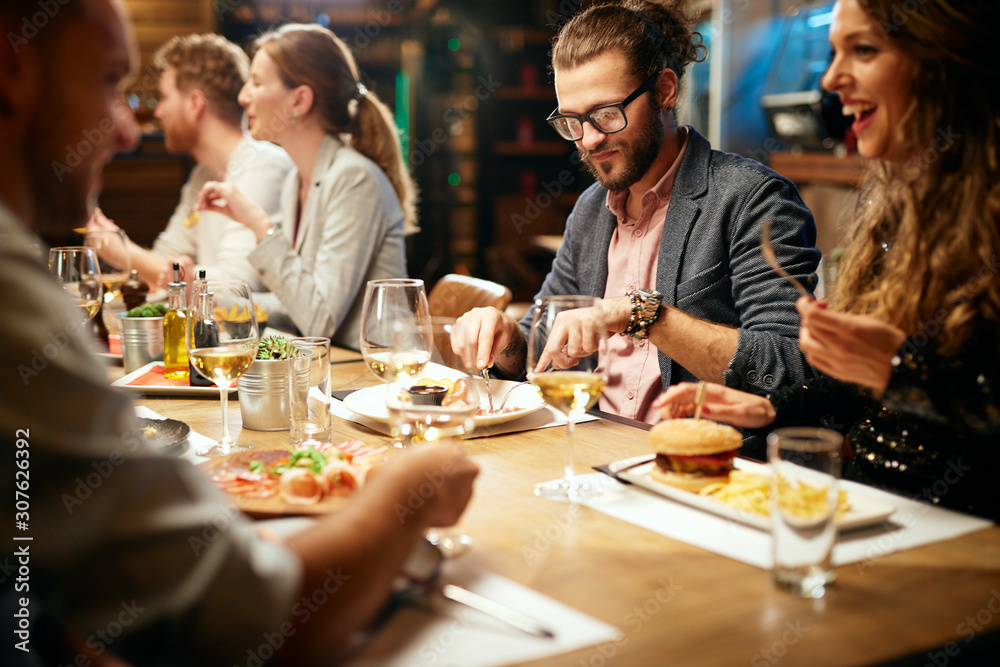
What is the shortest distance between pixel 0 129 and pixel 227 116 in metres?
3.20

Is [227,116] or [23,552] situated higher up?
[227,116]

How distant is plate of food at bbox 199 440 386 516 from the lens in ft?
3.51

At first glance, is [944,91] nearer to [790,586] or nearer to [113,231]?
[790,586]

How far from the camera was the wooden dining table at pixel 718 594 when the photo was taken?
2.54 feet

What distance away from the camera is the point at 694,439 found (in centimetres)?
115

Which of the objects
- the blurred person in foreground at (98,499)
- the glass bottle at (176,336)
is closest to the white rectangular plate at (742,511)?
the blurred person in foreground at (98,499)

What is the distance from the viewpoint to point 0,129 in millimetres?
716

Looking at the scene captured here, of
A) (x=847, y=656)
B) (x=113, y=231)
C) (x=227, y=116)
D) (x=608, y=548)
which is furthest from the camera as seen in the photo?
(x=227, y=116)

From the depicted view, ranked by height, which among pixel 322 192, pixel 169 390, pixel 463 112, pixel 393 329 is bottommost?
pixel 169 390

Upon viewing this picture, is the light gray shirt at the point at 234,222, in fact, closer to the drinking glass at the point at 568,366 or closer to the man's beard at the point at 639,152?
the man's beard at the point at 639,152

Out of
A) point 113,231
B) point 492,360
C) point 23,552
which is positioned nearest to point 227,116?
point 113,231

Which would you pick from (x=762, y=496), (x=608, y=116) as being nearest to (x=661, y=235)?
(x=608, y=116)

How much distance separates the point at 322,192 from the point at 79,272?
1.04 m

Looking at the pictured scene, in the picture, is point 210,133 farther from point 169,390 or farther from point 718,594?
point 718,594
